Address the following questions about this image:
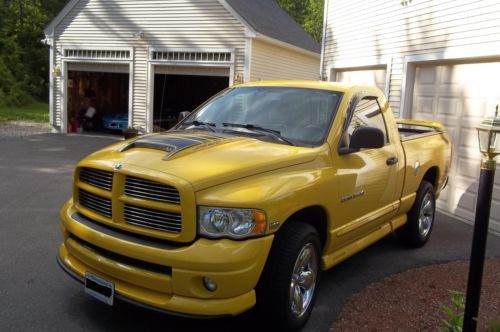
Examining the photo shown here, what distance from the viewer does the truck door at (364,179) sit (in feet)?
14.1

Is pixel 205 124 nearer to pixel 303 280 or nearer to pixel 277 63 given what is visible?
pixel 303 280

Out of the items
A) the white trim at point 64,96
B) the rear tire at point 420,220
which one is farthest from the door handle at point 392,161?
the white trim at point 64,96

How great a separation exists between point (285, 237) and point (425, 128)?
473 centimetres

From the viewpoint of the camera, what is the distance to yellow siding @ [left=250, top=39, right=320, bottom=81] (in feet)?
52.9

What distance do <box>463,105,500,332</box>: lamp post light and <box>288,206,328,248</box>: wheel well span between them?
3.99 ft

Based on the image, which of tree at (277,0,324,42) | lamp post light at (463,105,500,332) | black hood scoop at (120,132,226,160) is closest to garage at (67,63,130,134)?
black hood scoop at (120,132,226,160)

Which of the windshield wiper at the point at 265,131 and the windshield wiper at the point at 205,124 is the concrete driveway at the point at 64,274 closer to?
the windshield wiper at the point at 265,131

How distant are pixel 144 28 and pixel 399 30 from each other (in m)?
10.2

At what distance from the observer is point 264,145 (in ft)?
13.3

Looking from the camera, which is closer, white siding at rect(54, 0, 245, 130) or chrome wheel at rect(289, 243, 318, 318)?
chrome wheel at rect(289, 243, 318, 318)

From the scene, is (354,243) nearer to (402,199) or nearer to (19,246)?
(402,199)

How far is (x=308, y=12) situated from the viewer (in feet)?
149

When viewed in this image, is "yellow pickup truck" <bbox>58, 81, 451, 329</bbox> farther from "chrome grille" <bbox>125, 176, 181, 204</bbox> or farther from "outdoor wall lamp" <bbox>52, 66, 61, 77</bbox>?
"outdoor wall lamp" <bbox>52, 66, 61, 77</bbox>

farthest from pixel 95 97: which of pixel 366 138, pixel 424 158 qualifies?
pixel 366 138
